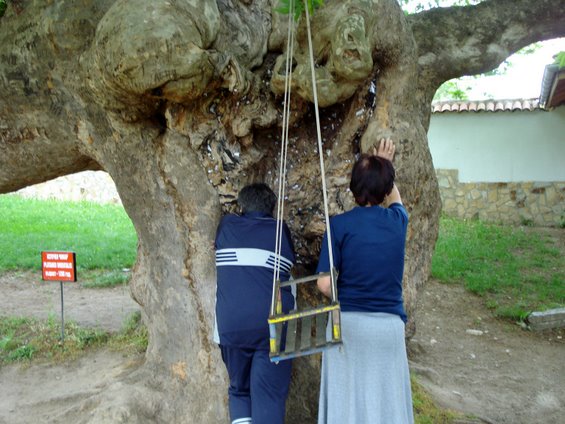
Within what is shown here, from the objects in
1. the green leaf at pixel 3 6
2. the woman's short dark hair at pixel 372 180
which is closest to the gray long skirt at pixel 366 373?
the woman's short dark hair at pixel 372 180

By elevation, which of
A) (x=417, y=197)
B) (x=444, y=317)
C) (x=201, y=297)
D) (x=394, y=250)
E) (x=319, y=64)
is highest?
(x=319, y=64)

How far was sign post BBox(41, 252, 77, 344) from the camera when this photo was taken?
5.94 metres

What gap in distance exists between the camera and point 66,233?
12.6m

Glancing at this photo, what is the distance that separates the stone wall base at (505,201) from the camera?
14250mm

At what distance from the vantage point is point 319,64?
11.6 ft

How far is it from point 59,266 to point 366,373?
406 centimetres

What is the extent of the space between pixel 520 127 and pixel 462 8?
11037mm

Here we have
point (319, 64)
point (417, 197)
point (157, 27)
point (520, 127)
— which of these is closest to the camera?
point (157, 27)

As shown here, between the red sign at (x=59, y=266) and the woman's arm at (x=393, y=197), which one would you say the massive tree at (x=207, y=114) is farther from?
the red sign at (x=59, y=266)

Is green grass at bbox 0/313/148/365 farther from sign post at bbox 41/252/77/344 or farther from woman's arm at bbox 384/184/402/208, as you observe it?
woman's arm at bbox 384/184/402/208

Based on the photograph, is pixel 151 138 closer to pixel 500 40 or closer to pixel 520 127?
pixel 500 40

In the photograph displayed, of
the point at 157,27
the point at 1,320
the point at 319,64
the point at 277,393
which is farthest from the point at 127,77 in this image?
the point at 1,320

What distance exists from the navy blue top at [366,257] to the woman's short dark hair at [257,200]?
0.61m

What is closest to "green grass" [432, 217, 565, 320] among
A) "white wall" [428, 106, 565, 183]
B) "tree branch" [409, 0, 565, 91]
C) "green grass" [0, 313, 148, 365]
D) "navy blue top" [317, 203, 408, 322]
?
"white wall" [428, 106, 565, 183]
